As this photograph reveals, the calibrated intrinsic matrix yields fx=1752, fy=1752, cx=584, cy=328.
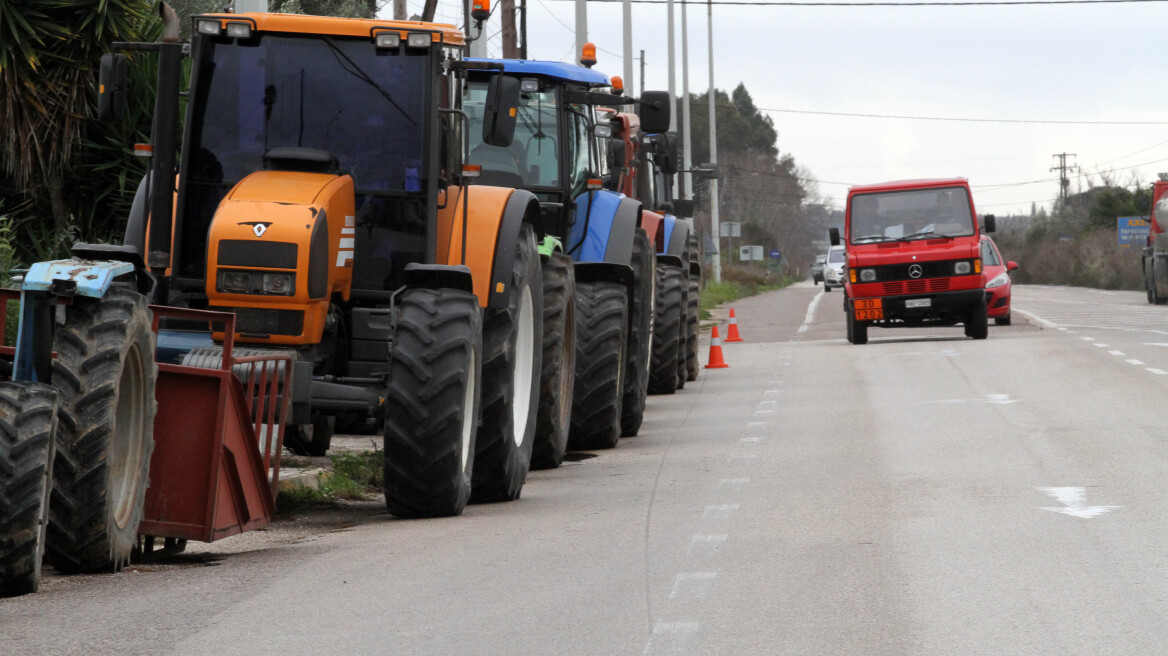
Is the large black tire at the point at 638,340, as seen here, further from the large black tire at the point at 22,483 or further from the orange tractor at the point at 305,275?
the large black tire at the point at 22,483

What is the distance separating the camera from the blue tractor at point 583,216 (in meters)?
13.1

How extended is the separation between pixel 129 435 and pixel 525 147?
6552 millimetres

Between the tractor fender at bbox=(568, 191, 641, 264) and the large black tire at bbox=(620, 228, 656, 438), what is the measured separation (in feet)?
0.81

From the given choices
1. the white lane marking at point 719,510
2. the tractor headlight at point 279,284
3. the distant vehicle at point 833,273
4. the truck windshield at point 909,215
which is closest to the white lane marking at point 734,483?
the white lane marking at point 719,510

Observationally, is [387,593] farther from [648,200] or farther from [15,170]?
[648,200]

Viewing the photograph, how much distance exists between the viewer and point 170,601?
668cm

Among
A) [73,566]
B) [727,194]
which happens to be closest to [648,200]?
[73,566]

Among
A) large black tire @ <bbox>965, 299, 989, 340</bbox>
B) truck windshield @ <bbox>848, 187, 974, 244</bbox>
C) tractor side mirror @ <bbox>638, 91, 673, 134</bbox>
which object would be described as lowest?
large black tire @ <bbox>965, 299, 989, 340</bbox>

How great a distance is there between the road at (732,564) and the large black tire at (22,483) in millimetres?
136

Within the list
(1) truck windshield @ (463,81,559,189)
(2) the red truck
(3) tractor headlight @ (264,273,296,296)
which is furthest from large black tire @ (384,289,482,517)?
(2) the red truck

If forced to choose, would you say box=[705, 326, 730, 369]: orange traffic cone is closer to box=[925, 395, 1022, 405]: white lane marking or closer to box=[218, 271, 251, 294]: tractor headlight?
box=[925, 395, 1022, 405]: white lane marking

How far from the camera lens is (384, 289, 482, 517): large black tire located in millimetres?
8664

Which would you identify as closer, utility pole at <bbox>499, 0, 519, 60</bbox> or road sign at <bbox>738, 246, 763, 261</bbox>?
utility pole at <bbox>499, 0, 519, 60</bbox>

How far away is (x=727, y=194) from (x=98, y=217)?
113m
